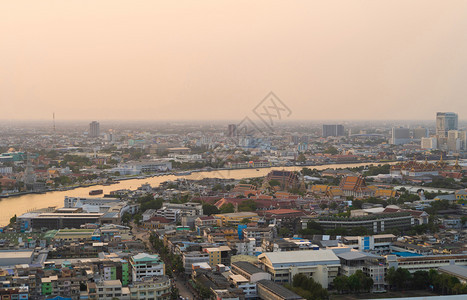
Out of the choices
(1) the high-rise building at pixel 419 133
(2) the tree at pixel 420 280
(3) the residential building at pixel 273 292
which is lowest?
(2) the tree at pixel 420 280

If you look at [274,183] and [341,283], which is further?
[274,183]

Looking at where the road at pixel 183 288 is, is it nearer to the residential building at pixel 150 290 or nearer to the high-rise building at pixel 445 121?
the residential building at pixel 150 290

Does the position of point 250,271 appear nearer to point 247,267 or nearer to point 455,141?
point 247,267

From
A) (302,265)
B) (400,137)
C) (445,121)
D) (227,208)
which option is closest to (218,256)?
(302,265)

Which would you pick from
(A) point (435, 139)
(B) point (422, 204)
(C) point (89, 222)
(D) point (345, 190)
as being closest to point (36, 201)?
(C) point (89, 222)

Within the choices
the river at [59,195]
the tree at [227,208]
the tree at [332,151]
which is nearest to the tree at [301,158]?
the river at [59,195]

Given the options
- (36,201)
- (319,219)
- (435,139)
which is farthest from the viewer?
(435,139)

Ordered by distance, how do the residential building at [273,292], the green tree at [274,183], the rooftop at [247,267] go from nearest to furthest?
1. the residential building at [273,292]
2. the rooftop at [247,267]
3. the green tree at [274,183]

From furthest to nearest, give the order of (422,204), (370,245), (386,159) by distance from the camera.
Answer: (386,159) → (422,204) → (370,245)

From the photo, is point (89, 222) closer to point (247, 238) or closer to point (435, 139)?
point (247, 238)

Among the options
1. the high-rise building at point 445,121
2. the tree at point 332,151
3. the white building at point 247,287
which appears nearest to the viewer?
the white building at point 247,287

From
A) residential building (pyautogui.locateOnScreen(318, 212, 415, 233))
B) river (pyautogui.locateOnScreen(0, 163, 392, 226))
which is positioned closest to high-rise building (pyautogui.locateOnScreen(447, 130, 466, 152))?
river (pyautogui.locateOnScreen(0, 163, 392, 226))
